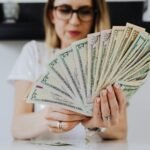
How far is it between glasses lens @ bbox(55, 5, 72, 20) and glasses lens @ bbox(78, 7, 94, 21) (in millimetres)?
46

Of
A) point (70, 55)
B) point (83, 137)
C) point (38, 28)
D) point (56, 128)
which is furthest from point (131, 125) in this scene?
point (70, 55)

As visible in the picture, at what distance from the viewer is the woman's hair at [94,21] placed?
59.5 inches

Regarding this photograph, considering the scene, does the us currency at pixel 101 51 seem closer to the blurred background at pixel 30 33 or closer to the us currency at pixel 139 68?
the us currency at pixel 139 68

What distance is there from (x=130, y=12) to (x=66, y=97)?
41.4 inches

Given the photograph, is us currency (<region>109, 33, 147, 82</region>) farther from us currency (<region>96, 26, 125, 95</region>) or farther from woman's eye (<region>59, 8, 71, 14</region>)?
woman's eye (<region>59, 8, 71, 14</region>)

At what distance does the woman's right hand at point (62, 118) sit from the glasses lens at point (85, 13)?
537 millimetres

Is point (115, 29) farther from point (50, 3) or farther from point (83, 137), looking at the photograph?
point (50, 3)

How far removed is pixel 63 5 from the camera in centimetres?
140

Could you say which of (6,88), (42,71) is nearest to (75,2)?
(42,71)

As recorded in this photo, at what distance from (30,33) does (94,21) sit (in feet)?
1.30

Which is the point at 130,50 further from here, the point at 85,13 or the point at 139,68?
the point at 85,13

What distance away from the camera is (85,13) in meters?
1.44

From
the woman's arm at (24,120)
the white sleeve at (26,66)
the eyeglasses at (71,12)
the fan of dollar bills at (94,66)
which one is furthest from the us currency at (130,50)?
the white sleeve at (26,66)

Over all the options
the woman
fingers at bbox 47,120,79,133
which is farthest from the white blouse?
fingers at bbox 47,120,79,133
